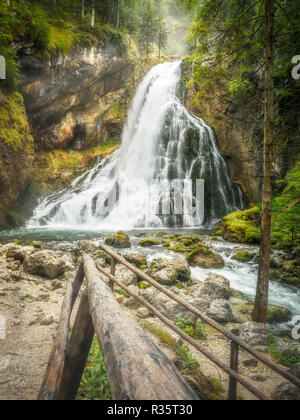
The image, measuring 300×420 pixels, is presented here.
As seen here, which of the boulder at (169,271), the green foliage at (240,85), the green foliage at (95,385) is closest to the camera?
the green foliage at (95,385)

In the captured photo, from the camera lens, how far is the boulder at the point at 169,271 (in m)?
6.14

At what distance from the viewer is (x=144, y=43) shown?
33688mm

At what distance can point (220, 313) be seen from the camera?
4387mm

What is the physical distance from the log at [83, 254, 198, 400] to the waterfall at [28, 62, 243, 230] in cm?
1492

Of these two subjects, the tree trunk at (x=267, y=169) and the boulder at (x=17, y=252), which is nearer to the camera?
the tree trunk at (x=267, y=169)

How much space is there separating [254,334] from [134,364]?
391cm

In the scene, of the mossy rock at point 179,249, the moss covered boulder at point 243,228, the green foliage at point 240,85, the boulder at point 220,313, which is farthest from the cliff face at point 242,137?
the boulder at point 220,313

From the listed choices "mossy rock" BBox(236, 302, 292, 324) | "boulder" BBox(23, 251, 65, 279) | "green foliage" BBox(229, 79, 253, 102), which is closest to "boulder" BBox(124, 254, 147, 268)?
"boulder" BBox(23, 251, 65, 279)

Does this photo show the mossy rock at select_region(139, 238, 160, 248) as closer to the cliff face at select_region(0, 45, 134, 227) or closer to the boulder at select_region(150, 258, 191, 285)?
the boulder at select_region(150, 258, 191, 285)

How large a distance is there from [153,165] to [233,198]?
8204 millimetres

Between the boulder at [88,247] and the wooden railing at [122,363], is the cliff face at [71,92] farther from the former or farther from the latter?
the wooden railing at [122,363]

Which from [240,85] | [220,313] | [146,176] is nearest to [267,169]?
[240,85]

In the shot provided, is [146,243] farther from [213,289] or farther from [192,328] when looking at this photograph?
[192,328]

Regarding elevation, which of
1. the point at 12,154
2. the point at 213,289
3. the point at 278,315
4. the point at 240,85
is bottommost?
the point at 278,315
